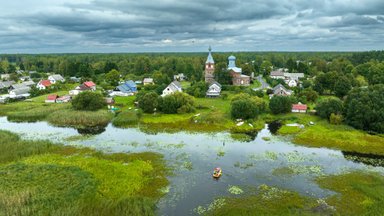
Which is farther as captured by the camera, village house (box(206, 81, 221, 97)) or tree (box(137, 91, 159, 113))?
village house (box(206, 81, 221, 97))

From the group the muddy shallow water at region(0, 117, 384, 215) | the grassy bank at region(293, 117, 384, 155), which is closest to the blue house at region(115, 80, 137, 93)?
the muddy shallow water at region(0, 117, 384, 215)

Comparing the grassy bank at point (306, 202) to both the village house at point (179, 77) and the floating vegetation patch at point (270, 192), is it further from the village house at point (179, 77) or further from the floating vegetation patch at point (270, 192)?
the village house at point (179, 77)

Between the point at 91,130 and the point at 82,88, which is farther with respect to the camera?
the point at 82,88

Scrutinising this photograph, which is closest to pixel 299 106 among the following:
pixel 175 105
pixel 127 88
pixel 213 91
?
pixel 175 105

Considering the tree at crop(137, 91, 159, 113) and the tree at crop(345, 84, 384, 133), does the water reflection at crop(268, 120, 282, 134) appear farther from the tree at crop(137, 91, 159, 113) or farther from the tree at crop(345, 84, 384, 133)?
the tree at crop(137, 91, 159, 113)

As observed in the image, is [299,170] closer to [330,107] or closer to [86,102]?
[330,107]

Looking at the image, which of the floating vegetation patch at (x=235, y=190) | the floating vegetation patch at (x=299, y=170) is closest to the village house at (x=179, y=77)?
the floating vegetation patch at (x=299, y=170)
